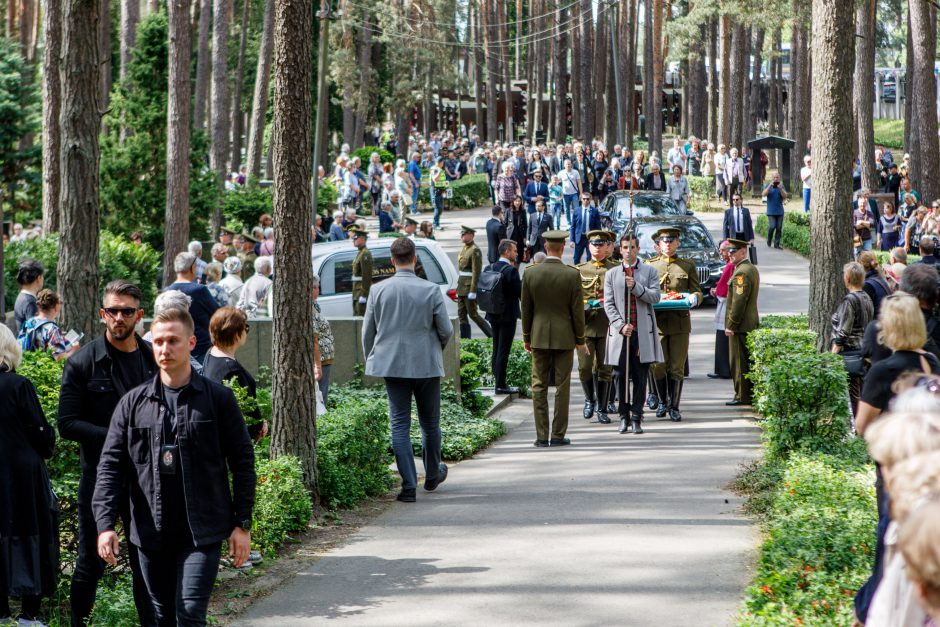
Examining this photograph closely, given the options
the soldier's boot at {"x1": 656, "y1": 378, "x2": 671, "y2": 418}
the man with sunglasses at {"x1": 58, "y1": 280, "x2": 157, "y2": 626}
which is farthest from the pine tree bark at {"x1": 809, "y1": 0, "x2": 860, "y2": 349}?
the man with sunglasses at {"x1": 58, "y1": 280, "x2": 157, "y2": 626}

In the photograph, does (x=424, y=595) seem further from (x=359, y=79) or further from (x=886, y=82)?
(x=886, y=82)

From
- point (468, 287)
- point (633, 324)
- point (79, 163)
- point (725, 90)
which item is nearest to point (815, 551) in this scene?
point (633, 324)

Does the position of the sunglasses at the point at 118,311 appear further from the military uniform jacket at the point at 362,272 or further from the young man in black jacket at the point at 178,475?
the military uniform jacket at the point at 362,272

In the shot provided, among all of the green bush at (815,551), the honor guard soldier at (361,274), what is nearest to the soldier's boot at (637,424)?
the green bush at (815,551)

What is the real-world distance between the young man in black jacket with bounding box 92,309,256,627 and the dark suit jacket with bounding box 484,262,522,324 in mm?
9396

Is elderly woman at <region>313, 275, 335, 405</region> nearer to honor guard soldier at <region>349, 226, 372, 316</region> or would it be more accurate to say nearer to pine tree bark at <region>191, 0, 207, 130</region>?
honor guard soldier at <region>349, 226, 372, 316</region>

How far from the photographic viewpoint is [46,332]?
9.27m

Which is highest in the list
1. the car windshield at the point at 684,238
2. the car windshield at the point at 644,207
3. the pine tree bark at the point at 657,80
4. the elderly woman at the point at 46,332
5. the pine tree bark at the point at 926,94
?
the pine tree bark at the point at 657,80

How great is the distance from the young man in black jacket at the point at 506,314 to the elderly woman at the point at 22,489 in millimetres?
8637

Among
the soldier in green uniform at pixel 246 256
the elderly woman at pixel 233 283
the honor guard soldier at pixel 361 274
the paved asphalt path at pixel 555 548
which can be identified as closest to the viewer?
the paved asphalt path at pixel 555 548

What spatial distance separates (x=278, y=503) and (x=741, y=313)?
289 inches

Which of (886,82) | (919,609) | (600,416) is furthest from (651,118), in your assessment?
(919,609)

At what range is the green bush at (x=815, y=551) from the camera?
17.5ft

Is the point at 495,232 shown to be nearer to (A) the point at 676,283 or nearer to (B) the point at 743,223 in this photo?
(B) the point at 743,223
